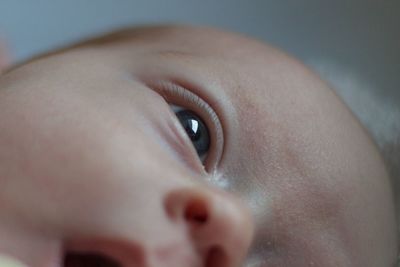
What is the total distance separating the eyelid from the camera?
871mm

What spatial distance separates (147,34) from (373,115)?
40 cm

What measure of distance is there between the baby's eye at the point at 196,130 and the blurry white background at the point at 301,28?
0.41 m

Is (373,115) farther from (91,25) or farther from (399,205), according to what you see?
(91,25)

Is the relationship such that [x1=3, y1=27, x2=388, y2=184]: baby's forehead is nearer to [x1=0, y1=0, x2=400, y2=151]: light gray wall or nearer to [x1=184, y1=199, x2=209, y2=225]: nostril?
[x1=184, y1=199, x2=209, y2=225]: nostril

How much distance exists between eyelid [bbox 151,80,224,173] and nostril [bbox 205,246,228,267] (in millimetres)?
155

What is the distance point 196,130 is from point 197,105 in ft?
0.09

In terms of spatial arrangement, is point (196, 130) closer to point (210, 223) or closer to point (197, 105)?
point (197, 105)

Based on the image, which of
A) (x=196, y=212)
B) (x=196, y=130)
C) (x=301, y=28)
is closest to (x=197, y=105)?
(x=196, y=130)

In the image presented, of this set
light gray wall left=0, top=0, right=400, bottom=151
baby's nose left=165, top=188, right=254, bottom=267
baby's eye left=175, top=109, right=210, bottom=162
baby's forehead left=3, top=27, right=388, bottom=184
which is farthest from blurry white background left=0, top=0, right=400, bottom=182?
baby's nose left=165, top=188, right=254, bottom=267

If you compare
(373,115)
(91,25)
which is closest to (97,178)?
(373,115)

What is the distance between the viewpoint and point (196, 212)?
0.72m

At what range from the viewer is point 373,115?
1.27 metres

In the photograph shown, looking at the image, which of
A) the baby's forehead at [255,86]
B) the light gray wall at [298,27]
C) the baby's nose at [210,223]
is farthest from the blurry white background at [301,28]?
the baby's nose at [210,223]

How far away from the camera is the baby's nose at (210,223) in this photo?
72cm
